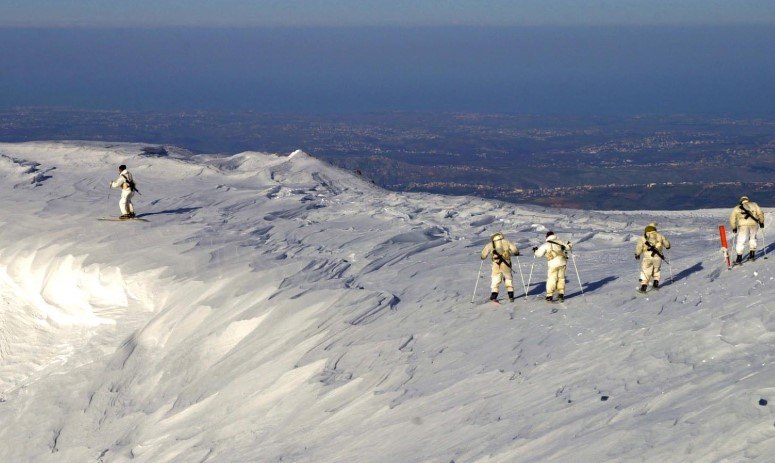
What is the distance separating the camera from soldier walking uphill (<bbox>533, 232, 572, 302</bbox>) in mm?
15008

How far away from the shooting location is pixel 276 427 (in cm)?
1378

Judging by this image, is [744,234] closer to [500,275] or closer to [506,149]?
[500,275]

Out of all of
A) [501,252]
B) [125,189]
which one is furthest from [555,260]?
[125,189]

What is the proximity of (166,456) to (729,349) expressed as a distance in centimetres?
811

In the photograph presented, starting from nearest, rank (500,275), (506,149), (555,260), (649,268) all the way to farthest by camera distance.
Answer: (555,260), (649,268), (500,275), (506,149)

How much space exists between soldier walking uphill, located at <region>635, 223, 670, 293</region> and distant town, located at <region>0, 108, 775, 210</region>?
7967 centimetres

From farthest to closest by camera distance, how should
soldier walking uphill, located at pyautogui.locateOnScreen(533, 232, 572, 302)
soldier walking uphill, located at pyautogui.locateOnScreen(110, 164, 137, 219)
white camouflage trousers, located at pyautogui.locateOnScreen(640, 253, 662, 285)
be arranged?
soldier walking uphill, located at pyautogui.locateOnScreen(110, 164, 137, 219) → white camouflage trousers, located at pyautogui.locateOnScreen(640, 253, 662, 285) → soldier walking uphill, located at pyautogui.locateOnScreen(533, 232, 572, 302)

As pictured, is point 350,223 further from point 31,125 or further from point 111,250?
point 31,125

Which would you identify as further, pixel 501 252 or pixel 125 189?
pixel 125 189

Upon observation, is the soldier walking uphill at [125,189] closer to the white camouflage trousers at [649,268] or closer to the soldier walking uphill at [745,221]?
the white camouflage trousers at [649,268]

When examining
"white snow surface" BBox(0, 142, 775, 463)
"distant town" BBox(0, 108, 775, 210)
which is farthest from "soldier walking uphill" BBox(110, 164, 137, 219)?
"distant town" BBox(0, 108, 775, 210)

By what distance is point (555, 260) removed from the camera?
1520 centimetres

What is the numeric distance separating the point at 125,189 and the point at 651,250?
15.8 meters

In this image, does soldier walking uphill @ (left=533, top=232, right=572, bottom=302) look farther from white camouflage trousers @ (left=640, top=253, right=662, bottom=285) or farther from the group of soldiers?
white camouflage trousers @ (left=640, top=253, right=662, bottom=285)
